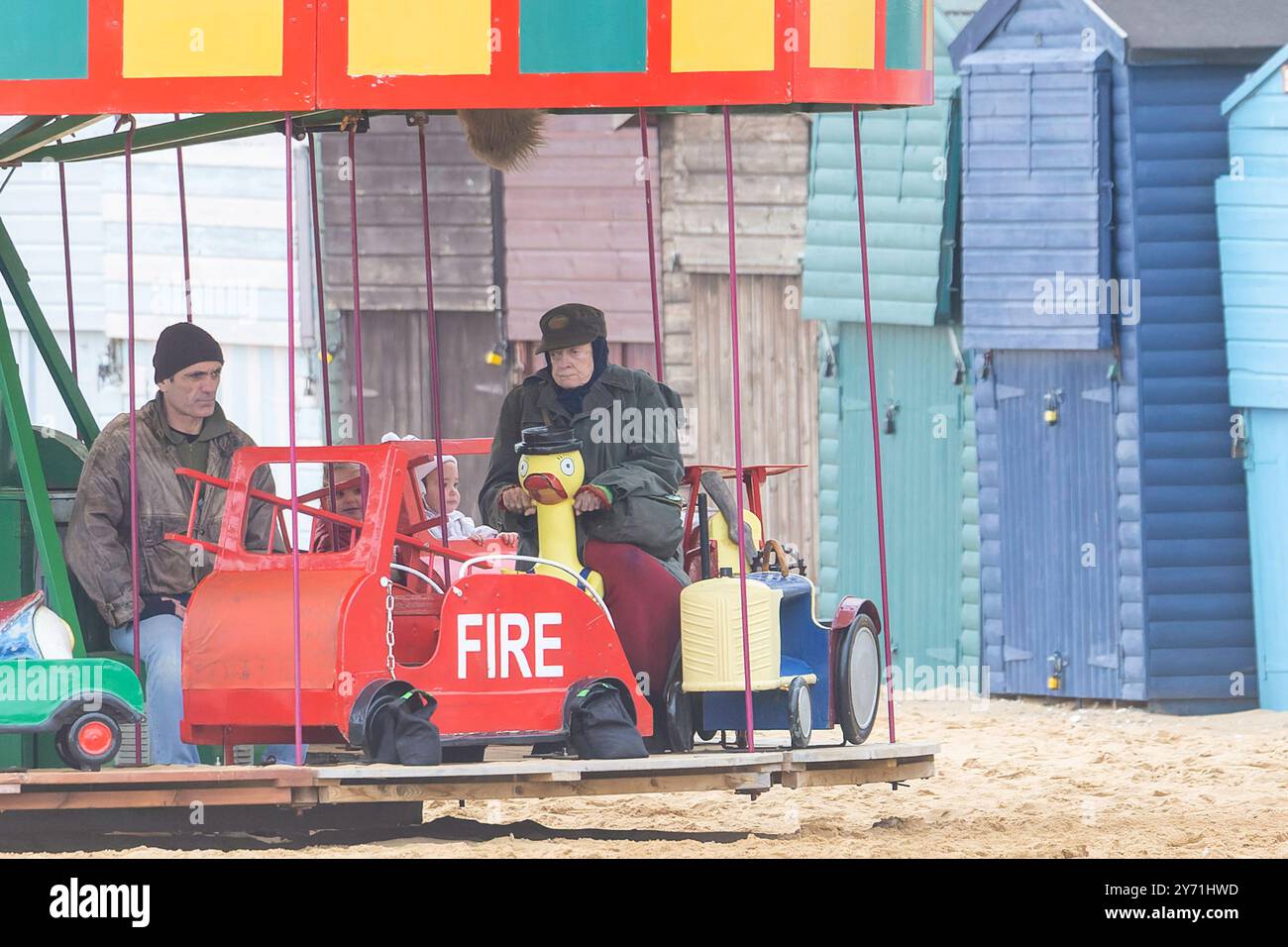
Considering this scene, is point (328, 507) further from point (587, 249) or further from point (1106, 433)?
point (587, 249)

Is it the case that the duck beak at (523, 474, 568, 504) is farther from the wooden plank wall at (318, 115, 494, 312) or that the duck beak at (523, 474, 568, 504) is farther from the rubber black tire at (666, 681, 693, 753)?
the wooden plank wall at (318, 115, 494, 312)

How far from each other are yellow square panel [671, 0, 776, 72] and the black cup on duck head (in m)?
1.40

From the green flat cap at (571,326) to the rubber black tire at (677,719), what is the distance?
1.32m

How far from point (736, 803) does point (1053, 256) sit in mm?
4542

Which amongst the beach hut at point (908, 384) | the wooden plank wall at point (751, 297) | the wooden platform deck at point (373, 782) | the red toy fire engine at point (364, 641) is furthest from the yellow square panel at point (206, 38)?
the wooden plank wall at point (751, 297)


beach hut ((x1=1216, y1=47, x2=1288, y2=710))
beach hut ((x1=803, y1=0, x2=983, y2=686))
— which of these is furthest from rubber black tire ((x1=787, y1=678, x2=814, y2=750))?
beach hut ((x1=803, y1=0, x2=983, y2=686))

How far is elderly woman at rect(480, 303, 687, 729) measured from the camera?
8695 mm

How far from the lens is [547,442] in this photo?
8.69 metres

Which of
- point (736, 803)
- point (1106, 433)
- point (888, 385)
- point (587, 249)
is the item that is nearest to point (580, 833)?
point (736, 803)

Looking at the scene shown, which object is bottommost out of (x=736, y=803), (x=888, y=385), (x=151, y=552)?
(x=736, y=803)

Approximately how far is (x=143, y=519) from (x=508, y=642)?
1512 mm

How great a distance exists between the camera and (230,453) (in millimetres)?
9094

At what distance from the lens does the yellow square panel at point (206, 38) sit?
26.4ft
